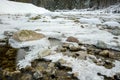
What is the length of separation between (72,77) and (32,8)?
12470 mm

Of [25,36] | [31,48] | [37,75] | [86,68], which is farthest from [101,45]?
[37,75]

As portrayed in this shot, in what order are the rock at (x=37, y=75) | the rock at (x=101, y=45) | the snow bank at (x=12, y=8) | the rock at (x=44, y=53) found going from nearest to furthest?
the rock at (x=37, y=75), the rock at (x=44, y=53), the rock at (x=101, y=45), the snow bank at (x=12, y=8)

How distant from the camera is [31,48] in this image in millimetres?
2994

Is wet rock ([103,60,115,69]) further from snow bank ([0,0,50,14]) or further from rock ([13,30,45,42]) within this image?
snow bank ([0,0,50,14])


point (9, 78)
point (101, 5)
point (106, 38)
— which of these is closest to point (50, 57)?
point (9, 78)

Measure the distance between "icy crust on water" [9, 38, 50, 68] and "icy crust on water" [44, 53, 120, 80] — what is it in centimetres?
21

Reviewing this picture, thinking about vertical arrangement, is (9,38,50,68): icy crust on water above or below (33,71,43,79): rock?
above

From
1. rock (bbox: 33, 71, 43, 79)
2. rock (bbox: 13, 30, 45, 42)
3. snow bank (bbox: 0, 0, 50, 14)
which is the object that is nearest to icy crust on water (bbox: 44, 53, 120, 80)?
rock (bbox: 33, 71, 43, 79)

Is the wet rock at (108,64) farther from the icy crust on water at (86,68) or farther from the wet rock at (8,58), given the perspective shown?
the wet rock at (8,58)

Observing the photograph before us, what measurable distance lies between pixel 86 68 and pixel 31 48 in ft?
3.45

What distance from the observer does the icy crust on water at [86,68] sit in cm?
212

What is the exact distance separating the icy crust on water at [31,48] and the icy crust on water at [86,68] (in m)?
0.21

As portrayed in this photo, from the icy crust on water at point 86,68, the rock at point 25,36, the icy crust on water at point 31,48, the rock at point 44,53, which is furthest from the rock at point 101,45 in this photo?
the rock at point 25,36

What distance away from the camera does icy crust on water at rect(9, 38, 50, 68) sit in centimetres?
241
